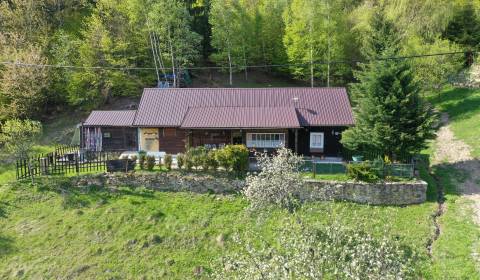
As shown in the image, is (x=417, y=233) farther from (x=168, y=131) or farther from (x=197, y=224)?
(x=168, y=131)

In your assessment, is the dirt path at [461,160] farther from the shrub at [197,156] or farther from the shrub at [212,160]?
the shrub at [197,156]

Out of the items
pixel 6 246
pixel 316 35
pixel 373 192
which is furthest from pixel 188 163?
pixel 316 35

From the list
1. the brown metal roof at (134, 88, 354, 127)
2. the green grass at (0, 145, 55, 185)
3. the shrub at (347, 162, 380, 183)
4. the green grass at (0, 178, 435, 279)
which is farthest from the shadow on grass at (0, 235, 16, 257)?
the shrub at (347, 162, 380, 183)

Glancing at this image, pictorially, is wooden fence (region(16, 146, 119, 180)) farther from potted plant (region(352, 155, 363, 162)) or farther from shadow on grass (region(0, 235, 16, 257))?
potted plant (region(352, 155, 363, 162))

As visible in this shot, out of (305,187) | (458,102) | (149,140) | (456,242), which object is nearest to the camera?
(456,242)

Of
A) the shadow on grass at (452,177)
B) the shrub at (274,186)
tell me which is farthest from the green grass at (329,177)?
the shadow on grass at (452,177)

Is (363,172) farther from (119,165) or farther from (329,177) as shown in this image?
(119,165)
